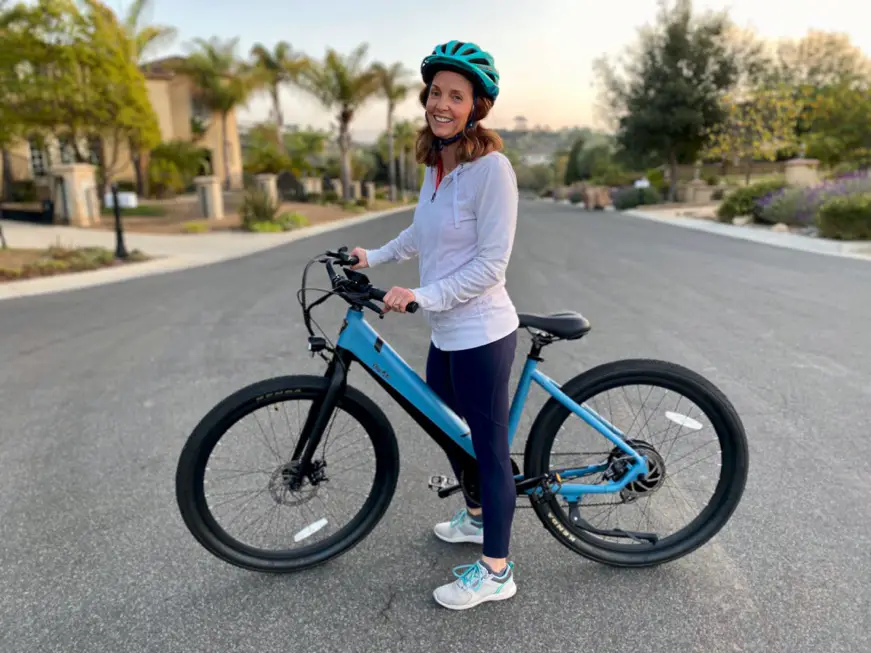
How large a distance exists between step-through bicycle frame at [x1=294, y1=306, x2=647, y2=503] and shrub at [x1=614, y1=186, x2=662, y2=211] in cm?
3385

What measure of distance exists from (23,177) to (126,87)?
1746cm

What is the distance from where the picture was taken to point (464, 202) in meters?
2.06

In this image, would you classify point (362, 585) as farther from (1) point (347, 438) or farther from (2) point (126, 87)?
(2) point (126, 87)

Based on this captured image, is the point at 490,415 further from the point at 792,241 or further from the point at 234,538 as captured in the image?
the point at 792,241

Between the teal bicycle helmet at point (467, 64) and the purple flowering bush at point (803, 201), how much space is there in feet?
54.9

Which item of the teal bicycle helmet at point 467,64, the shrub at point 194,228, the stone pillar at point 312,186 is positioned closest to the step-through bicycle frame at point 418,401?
the teal bicycle helmet at point 467,64

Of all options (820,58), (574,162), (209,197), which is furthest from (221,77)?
(574,162)

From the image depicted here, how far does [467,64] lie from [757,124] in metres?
38.6

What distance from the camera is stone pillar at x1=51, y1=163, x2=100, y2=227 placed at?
70.6 feet

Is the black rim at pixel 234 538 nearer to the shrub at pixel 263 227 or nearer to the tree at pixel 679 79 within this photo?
the shrub at pixel 263 227

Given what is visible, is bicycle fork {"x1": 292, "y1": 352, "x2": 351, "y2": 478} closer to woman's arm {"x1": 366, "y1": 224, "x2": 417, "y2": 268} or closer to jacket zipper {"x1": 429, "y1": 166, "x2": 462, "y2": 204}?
woman's arm {"x1": 366, "y1": 224, "x2": 417, "y2": 268}

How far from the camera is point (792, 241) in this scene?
1483 cm

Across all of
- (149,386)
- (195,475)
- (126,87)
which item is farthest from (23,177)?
(195,475)

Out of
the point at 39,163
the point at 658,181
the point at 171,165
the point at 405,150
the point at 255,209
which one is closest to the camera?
the point at 255,209
